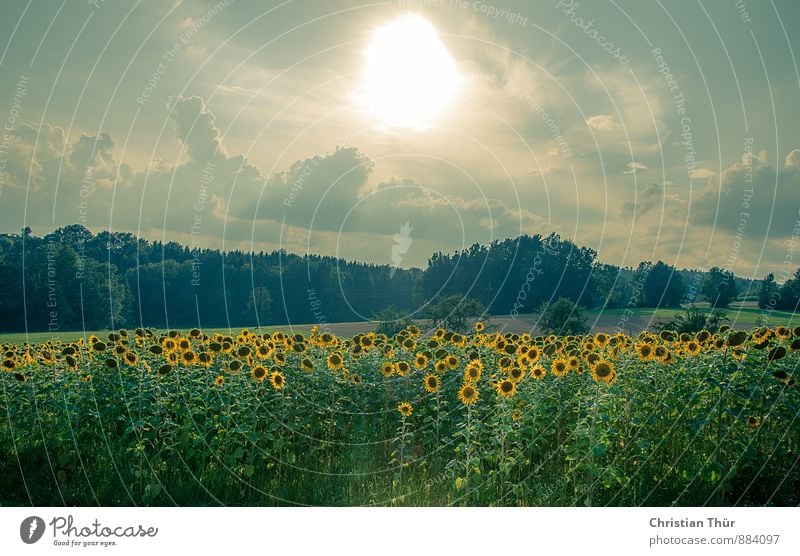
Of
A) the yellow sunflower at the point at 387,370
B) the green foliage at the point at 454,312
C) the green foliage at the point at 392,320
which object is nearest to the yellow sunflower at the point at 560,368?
the yellow sunflower at the point at 387,370

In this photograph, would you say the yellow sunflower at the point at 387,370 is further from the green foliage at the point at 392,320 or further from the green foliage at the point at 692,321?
the green foliage at the point at 692,321

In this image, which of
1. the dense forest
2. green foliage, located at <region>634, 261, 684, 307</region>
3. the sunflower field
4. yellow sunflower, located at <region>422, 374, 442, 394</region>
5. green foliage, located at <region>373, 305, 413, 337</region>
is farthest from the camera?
green foliage, located at <region>373, 305, 413, 337</region>

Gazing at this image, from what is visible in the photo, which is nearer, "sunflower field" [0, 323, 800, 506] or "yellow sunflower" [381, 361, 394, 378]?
"sunflower field" [0, 323, 800, 506]

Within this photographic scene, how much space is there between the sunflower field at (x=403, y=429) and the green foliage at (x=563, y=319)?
421 centimetres

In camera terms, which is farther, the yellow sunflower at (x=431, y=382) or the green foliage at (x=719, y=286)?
the green foliage at (x=719, y=286)

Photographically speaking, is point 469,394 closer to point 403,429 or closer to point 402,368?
point 403,429

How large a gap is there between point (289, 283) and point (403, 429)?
3.87m

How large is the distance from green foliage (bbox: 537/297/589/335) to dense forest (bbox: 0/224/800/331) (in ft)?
4.14

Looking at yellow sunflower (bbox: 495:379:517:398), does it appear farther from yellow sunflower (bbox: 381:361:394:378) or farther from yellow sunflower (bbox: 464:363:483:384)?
yellow sunflower (bbox: 381:361:394:378)

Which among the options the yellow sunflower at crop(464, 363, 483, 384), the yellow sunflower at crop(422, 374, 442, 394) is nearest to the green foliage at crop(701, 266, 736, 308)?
the yellow sunflower at crop(464, 363, 483, 384)

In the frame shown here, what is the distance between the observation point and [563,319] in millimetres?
12953

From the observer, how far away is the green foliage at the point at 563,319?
12.6 m

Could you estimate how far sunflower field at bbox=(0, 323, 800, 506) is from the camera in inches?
277
